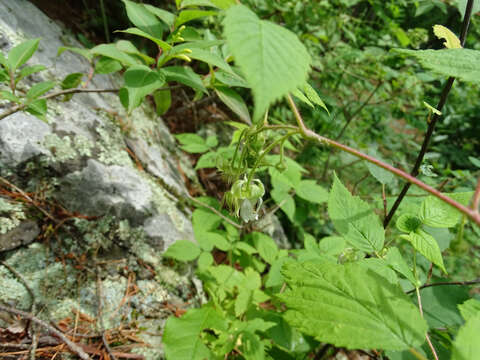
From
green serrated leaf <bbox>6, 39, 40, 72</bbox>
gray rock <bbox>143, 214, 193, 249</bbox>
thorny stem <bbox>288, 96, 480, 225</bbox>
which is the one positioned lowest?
gray rock <bbox>143, 214, 193, 249</bbox>

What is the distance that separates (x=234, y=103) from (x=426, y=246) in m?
0.69

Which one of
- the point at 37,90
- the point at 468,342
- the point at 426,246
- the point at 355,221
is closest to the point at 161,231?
the point at 37,90

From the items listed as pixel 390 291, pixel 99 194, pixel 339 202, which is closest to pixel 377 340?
pixel 390 291

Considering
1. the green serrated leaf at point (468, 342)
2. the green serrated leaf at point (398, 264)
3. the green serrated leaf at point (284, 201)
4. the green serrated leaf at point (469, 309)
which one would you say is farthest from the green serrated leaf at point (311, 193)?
the green serrated leaf at point (468, 342)

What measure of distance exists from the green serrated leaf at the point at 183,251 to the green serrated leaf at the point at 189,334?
0.84ft

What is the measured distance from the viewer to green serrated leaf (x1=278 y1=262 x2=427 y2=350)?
461mm

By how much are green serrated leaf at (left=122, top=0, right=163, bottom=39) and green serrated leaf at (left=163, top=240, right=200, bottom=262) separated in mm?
937

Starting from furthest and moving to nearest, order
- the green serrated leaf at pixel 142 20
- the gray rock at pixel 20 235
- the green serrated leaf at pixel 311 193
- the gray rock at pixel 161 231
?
the green serrated leaf at pixel 311 193
the gray rock at pixel 161 231
the gray rock at pixel 20 235
the green serrated leaf at pixel 142 20

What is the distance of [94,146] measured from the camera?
4.81ft

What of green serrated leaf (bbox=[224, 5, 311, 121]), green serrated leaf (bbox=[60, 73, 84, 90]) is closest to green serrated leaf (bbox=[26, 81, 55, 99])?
green serrated leaf (bbox=[60, 73, 84, 90])

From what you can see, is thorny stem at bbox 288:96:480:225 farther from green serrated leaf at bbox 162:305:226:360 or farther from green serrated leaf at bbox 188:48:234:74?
green serrated leaf at bbox 162:305:226:360

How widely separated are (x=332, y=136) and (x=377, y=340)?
2.30 metres

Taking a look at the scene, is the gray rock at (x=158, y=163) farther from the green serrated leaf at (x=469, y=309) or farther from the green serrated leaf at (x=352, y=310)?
the green serrated leaf at (x=469, y=309)

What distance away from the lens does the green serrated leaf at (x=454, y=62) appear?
0.46 m
